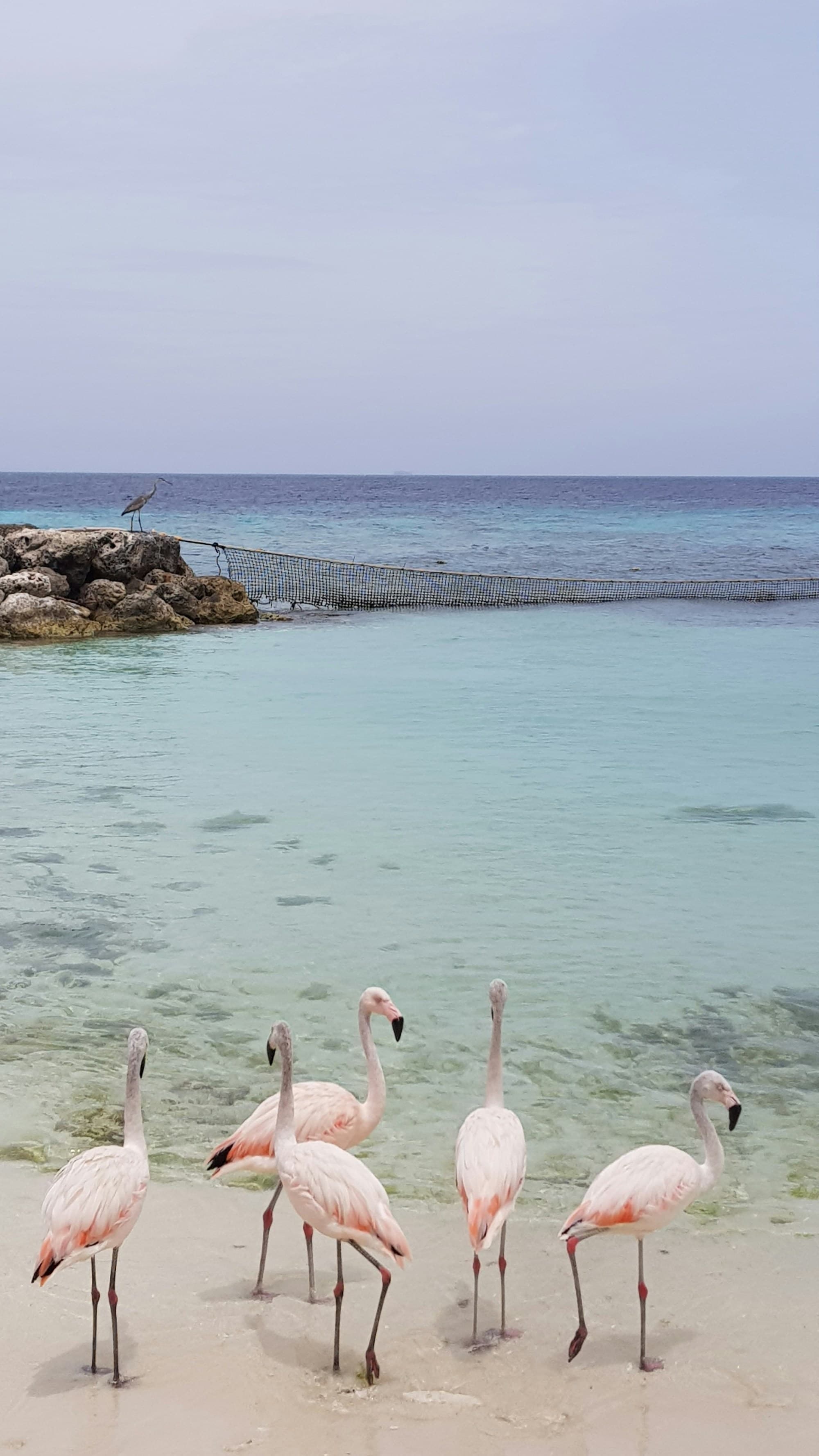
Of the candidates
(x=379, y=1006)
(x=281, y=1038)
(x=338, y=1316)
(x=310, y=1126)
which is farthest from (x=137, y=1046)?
(x=338, y=1316)

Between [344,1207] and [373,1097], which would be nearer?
[344,1207]

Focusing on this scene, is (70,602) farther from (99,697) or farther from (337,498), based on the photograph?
(337,498)

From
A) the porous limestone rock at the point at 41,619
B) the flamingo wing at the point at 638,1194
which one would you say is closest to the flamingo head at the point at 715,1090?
the flamingo wing at the point at 638,1194

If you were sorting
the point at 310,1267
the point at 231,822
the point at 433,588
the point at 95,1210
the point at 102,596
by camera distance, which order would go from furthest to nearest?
the point at 433,588
the point at 102,596
the point at 231,822
the point at 310,1267
the point at 95,1210

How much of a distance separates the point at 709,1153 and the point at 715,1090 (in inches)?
9.3

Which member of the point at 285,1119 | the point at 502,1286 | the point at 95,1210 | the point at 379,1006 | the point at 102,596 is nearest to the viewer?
the point at 95,1210

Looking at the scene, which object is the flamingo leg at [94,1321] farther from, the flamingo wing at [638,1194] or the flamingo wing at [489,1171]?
the flamingo wing at [638,1194]

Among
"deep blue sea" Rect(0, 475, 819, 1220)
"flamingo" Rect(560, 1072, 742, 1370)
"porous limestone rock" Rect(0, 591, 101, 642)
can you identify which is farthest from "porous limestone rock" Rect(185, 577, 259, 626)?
"flamingo" Rect(560, 1072, 742, 1370)

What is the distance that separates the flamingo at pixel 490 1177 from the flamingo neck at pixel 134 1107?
1.18 m

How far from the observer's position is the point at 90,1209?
14.1 feet

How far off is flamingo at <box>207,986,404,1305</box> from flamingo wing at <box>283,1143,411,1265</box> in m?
0.42

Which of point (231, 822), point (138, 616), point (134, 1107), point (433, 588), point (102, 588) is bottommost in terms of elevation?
point (231, 822)

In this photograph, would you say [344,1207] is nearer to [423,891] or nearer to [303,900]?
[303,900]

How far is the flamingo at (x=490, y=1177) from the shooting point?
449 cm
